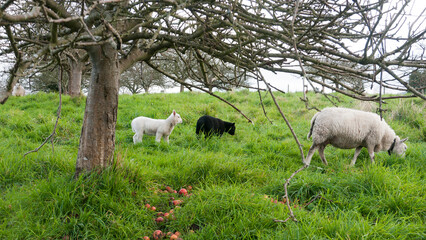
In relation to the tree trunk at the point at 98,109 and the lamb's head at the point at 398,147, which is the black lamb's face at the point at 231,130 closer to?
the lamb's head at the point at 398,147

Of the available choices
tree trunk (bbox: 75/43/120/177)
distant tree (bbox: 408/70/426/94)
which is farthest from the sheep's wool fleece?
tree trunk (bbox: 75/43/120/177)

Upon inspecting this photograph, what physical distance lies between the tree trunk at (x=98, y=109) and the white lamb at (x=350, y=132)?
3479 millimetres

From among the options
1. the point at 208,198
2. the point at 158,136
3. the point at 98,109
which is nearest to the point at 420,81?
the point at 208,198

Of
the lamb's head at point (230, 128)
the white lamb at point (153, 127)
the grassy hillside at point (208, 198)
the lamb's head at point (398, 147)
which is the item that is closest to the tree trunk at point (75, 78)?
the grassy hillside at point (208, 198)

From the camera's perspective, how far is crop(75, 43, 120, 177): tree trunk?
9.36 ft

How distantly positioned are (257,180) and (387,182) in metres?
1.66

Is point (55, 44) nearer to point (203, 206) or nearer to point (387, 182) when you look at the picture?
point (203, 206)

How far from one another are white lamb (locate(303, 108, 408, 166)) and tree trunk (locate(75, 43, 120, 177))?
348 cm

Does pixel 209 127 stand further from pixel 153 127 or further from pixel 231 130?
pixel 153 127

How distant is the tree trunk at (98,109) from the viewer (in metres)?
2.85

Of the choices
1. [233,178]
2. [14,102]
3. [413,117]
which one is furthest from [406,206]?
[14,102]

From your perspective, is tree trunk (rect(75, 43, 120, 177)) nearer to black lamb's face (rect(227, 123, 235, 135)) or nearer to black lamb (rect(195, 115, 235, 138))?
black lamb (rect(195, 115, 235, 138))

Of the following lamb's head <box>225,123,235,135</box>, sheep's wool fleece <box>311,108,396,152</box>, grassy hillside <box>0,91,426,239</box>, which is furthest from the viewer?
lamb's head <box>225,123,235,135</box>

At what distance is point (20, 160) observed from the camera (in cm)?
367
